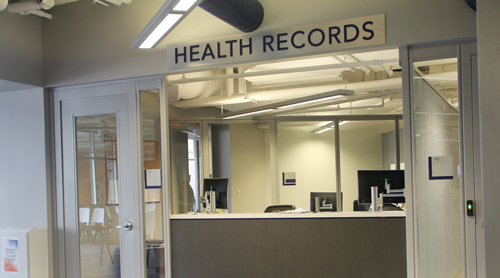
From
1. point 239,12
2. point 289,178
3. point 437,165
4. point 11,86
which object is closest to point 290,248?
point 437,165

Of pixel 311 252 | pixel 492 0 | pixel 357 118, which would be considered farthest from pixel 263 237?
pixel 357 118

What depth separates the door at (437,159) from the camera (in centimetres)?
352

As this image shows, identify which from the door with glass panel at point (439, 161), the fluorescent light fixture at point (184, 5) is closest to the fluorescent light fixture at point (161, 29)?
the fluorescent light fixture at point (184, 5)

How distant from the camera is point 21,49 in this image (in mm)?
4770

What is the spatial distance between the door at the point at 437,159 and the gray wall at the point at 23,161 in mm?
4254

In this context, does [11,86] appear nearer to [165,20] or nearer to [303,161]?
[165,20]

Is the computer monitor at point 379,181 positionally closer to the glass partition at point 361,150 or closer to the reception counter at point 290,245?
the reception counter at point 290,245

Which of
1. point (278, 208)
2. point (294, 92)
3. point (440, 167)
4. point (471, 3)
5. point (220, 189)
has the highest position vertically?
point (471, 3)

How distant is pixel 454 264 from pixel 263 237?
1.90 meters

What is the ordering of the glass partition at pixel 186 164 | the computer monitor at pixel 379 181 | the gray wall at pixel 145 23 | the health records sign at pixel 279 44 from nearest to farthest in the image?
the gray wall at pixel 145 23, the health records sign at pixel 279 44, the computer monitor at pixel 379 181, the glass partition at pixel 186 164

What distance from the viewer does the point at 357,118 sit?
341 inches

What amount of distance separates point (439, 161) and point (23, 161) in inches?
188

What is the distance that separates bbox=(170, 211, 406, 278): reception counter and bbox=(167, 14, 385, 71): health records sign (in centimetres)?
175

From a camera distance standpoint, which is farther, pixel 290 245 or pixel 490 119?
pixel 290 245
